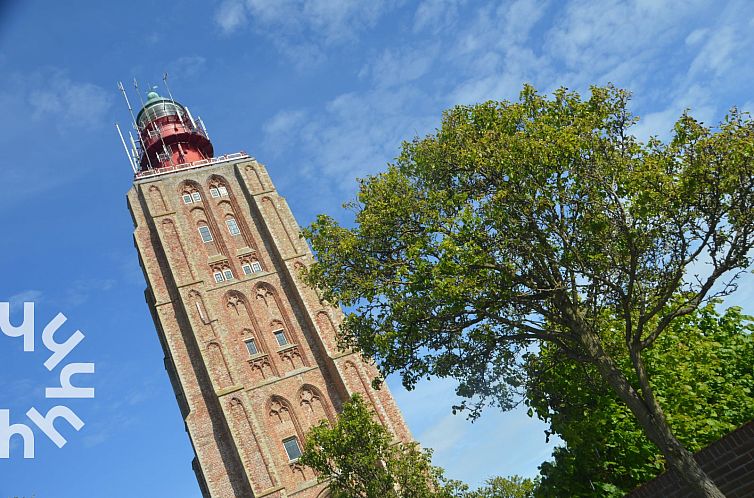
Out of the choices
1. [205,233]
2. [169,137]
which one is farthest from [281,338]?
[169,137]

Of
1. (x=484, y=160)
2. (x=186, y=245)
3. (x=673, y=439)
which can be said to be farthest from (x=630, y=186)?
(x=186, y=245)

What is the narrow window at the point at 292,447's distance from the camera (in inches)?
1465

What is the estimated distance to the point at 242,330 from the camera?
40.7 metres

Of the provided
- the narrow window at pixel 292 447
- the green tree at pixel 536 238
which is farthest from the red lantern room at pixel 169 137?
the green tree at pixel 536 238

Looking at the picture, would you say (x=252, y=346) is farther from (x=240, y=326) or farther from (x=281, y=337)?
(x=281, y=337)

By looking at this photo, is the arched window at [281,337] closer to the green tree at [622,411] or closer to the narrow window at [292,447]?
the narrow window at [292,447]

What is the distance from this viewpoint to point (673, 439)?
48.1 feet

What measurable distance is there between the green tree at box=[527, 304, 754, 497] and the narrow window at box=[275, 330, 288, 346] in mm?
20923

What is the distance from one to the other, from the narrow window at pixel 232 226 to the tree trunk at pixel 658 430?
30725 mm

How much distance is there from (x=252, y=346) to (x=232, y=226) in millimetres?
8487

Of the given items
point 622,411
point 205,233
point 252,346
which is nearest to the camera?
point 622,411

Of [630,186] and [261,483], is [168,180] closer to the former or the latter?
[261,483]

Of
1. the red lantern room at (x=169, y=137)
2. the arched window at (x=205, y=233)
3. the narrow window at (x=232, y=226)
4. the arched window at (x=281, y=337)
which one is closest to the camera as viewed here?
the arched window at (x=281, y=337)

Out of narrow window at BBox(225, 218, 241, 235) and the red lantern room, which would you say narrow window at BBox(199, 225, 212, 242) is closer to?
narrow window at BBox(225, 218, 241, 235)
